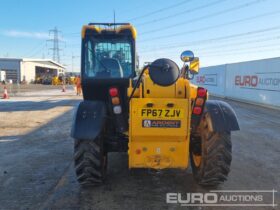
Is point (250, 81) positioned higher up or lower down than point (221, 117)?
higher up

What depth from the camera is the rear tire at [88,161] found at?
4.92 metres

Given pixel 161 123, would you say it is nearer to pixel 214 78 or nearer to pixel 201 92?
pixel 201 92

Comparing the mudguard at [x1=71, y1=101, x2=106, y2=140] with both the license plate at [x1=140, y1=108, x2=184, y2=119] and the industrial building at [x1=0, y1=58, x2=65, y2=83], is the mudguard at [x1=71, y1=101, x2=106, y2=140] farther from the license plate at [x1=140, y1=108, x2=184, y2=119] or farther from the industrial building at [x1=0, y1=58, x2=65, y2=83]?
the industrial building at [x1=0, y1=58, x2=65, y2=83]

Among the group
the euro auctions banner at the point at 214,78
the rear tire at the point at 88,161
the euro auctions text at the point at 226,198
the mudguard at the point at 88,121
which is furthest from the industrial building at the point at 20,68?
the euro auctions text at the point at 226,198

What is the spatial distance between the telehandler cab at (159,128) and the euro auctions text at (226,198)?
244 mm

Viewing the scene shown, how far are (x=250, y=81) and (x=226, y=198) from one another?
52.8 ft

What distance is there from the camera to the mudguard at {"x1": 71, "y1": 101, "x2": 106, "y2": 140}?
4734mm

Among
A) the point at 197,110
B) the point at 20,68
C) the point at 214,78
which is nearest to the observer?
the point at 197,110

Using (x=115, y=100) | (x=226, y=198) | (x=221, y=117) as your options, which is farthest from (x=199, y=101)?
(x=226, y=198)

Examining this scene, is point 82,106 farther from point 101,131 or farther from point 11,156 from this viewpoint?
point 11,156

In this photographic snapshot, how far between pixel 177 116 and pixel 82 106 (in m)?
1.57

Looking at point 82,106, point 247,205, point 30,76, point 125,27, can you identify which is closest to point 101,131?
point 82,106

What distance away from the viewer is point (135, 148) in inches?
185

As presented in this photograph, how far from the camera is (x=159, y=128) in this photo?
180 inches
